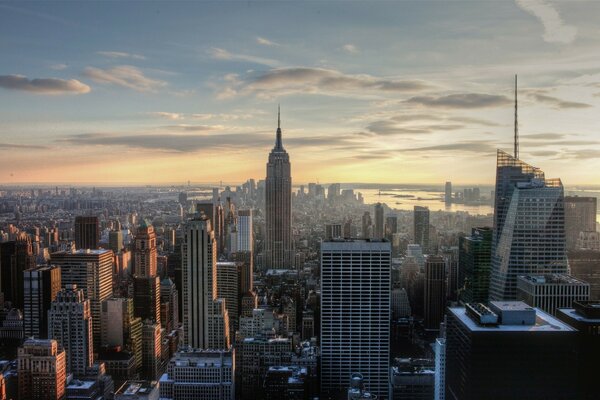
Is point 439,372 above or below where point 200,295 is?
below

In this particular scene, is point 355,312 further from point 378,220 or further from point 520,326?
point 520,326

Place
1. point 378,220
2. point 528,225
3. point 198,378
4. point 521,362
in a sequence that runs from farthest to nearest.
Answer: point 378,220 → point 528,225 → point 198,378 → point 521,362

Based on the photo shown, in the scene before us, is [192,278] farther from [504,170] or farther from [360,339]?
[504,170]

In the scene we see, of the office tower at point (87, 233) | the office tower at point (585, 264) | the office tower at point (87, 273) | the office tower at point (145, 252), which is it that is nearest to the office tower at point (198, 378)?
the office tower at point (87, 273)

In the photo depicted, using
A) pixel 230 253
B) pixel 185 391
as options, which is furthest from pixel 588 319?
pixel 230 253

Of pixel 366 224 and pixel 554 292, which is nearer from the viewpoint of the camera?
pixel 554 292

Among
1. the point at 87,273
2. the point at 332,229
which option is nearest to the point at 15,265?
the point at 87,273

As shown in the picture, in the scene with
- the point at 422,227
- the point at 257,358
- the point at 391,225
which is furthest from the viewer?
the point at 391,225
